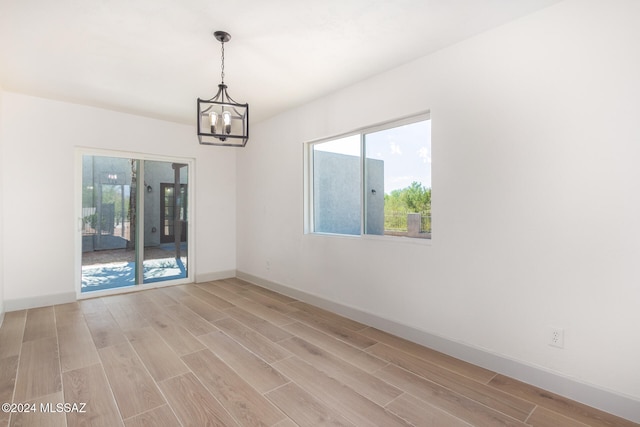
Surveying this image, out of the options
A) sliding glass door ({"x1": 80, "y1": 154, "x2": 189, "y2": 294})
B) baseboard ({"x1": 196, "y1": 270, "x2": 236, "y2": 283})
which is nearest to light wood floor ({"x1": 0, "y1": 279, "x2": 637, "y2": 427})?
sliding glass door ({"x1": 80, "y1": 154, "x2": 189, "y2": 294})

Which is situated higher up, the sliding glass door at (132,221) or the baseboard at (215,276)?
→ the sliding glass door at (132,221)

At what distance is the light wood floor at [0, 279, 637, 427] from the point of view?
186cm

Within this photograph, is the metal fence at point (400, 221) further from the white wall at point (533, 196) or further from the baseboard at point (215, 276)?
the baseboard at point (215, 276)

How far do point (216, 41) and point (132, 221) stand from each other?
10.9 ft

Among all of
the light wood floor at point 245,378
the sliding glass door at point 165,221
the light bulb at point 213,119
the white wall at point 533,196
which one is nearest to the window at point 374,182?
the white wall at point 533,196

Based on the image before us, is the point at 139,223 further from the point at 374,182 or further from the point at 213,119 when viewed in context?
the point at 374,182

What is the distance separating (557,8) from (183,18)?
2.61 meters

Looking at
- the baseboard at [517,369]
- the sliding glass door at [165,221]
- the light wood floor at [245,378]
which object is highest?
the sliding glass door at [165,221]

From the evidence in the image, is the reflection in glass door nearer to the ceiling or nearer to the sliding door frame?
the sliding door frame

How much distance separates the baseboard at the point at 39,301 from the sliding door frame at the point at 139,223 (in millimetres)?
139

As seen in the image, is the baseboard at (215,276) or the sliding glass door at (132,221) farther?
the baseboard at (215,276)

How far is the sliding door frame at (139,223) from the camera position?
4.20 meters

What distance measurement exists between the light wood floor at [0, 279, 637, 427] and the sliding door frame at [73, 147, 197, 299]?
35.2 inches

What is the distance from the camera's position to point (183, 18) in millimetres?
2254
